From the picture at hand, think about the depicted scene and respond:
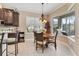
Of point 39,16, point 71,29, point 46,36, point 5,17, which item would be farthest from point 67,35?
point 5,17

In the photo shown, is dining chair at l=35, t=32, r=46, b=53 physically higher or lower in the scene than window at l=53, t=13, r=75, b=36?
lower

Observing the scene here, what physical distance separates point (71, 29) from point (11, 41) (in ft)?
6.56

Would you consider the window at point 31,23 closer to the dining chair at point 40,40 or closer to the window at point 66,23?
the window at point 66,23

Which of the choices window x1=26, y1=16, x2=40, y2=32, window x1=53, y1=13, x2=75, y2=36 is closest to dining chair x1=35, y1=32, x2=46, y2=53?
window x1=26, y1=16, x2=40, y2=32

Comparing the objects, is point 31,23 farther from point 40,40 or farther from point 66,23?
point 66,23

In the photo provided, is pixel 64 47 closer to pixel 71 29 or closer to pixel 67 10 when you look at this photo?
pixel 71 29

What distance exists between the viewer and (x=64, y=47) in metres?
4.71

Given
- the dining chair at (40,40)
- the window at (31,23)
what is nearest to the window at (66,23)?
Answer: the window at (31,23)

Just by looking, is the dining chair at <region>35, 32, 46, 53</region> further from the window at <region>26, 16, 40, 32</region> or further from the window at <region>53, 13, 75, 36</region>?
the window at <region>53, 13, 75, 36</region>

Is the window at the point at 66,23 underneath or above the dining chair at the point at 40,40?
above

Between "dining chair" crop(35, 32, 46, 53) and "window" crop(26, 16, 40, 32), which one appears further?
"dining chair" crop(35, 32, 46, 53)

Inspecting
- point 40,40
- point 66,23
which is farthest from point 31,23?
point 66,23

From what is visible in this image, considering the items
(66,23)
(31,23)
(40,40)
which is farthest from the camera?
(40,40)

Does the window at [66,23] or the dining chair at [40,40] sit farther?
the dining chair at [40,40]
